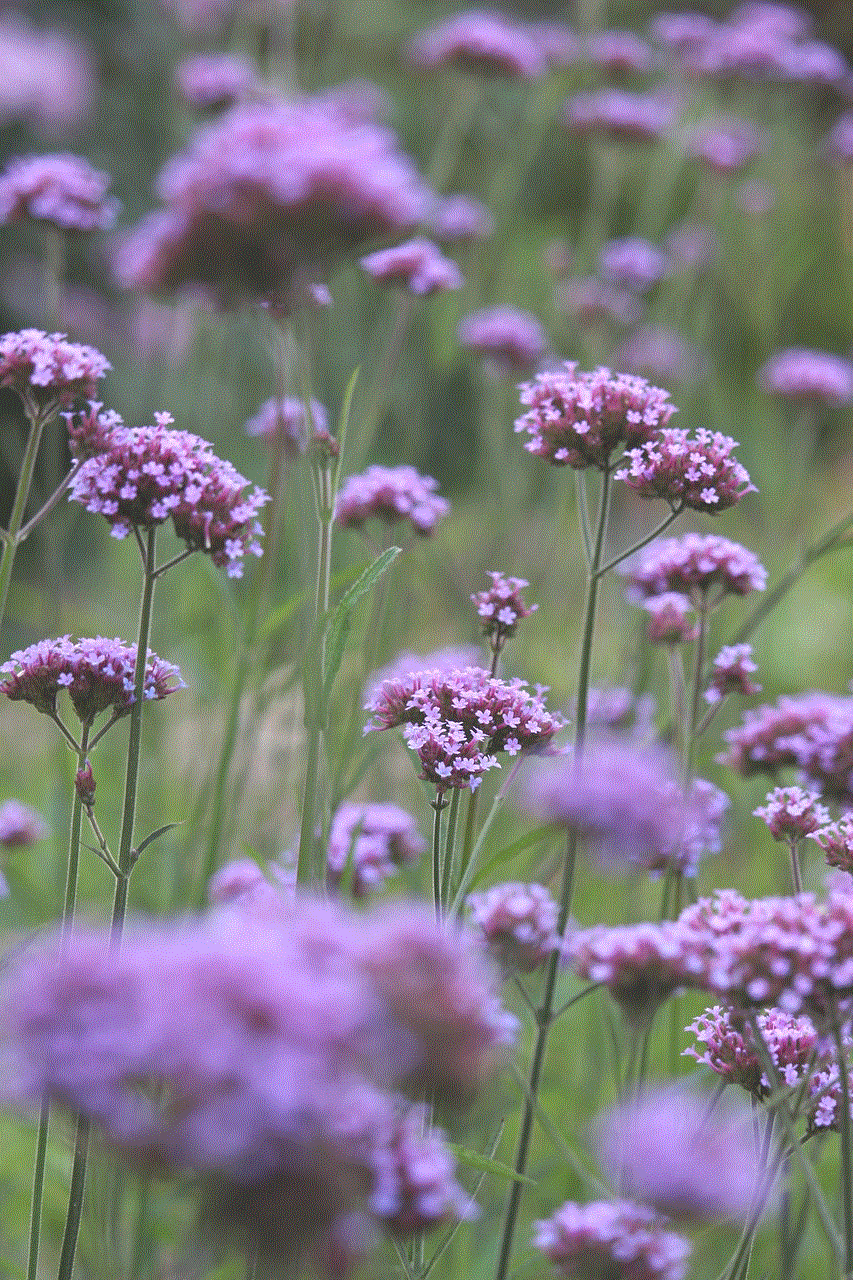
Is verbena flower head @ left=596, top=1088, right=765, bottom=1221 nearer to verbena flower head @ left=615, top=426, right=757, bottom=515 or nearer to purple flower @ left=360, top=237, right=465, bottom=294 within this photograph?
verbena flower head @ left=615, top=426, right=757, bottom=515

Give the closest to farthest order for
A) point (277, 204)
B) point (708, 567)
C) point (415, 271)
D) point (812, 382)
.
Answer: point (277, 204)
point (708, 567)
point (415, 271)
point (812, 382)

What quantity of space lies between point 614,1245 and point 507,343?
5.47ft

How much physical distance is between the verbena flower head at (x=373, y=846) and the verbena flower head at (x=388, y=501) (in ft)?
0.92

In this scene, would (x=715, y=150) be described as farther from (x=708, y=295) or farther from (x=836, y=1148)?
(x=836, y=1148)

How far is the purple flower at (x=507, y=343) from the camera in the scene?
216 centimetres

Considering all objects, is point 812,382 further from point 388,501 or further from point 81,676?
point 81,676

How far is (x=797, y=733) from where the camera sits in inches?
43.6

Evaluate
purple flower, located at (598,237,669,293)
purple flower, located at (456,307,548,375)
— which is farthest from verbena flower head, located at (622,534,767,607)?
purple flower, located at (598,237,669,293)

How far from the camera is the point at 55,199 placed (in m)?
1.44

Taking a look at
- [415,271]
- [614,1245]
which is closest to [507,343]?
[415,271]

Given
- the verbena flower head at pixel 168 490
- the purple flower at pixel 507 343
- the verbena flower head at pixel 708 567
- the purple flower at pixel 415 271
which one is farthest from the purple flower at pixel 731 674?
the purple flower at pixel 507 343

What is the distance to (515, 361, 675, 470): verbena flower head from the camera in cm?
101

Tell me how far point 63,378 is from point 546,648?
4.86 feet

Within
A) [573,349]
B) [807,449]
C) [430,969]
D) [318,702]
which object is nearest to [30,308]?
[573,349]
